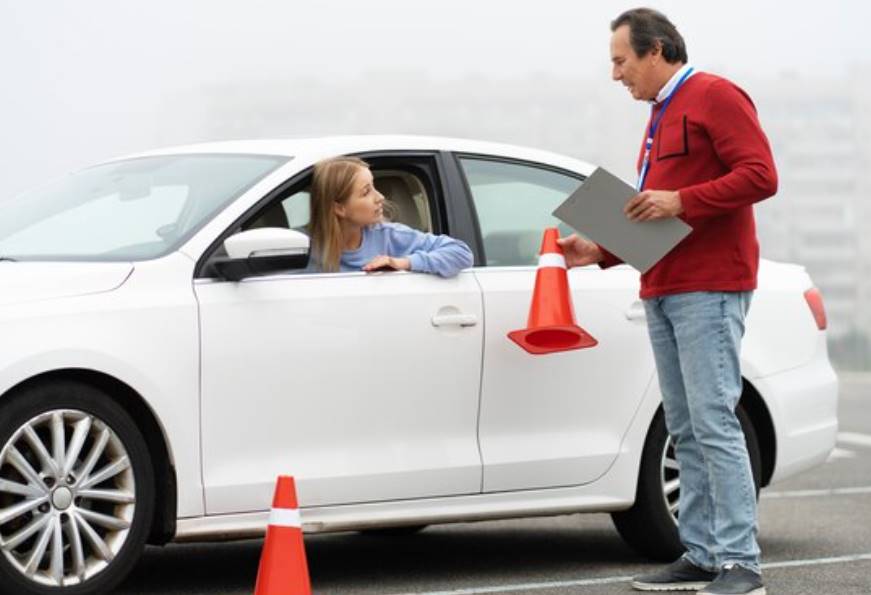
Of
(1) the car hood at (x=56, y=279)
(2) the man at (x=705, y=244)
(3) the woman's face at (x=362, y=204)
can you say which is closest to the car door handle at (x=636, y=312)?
(2) the man at (x=705, y=244)

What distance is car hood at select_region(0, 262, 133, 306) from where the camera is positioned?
564 centimetres

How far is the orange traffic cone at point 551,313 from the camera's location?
21.3 feet

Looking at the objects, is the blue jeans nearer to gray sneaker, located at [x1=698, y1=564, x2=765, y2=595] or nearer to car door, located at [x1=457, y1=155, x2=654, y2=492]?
gray sneaker, located at [x1=698, y1=564, x2=765, y2=595]

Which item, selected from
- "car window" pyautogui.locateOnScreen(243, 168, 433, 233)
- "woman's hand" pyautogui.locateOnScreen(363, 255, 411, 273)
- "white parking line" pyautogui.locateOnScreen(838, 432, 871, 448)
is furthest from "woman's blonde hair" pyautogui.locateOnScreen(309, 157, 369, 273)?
"white parking line" pyautogui.locateOnScreen(838, 432, 871, 448)

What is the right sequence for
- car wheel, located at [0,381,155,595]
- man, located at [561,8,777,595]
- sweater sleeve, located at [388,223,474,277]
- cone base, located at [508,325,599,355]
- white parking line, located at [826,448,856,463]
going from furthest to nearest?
white parking line, located at [826,448,856,463]
cone base, located at [508,325,599,355]
sweater sleeve, located at [388,223,474,277]
man, located at [561,8,777,595]
car wheel, located at [0,381,155,595]

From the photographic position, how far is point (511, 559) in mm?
7332

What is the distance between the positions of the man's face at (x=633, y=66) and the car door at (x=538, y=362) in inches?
32.9

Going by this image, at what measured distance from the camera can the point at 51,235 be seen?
6.34m

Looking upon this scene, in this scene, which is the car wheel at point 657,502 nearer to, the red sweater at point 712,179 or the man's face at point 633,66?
the red sweater at point 712,179

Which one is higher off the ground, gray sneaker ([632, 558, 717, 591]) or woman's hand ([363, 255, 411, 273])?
woman's hand ([363, 255, 411, 273])

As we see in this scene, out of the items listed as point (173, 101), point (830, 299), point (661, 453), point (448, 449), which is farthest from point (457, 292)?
point (830, 299)

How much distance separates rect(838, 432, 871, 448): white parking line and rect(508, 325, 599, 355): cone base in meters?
7.44

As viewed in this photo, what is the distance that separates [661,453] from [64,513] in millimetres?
2392

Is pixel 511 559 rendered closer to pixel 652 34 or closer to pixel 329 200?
pixel 329 200
